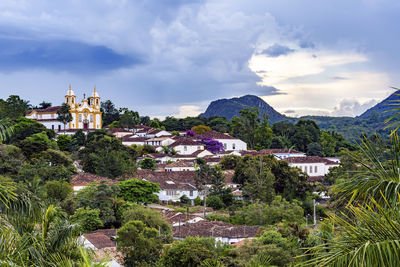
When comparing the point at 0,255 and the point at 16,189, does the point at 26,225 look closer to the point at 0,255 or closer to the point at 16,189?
the point at 16,189

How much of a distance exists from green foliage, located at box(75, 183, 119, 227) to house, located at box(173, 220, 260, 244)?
15.8 feet

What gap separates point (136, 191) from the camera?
35344mm

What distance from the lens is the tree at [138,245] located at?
21.2 meters

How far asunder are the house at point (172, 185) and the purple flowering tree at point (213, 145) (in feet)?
71.7

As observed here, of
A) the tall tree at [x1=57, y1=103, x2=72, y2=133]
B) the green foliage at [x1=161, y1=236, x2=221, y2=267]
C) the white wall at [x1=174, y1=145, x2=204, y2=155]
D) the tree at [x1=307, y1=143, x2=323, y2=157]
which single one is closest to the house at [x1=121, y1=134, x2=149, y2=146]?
the white wall at [x1=174, y1=145, x2=204, y2=155]

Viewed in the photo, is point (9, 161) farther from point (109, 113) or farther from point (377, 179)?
point (109, 113)

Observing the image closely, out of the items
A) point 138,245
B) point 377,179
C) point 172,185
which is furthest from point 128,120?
point 377,179

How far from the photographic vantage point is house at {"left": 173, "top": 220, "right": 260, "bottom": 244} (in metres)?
26.3

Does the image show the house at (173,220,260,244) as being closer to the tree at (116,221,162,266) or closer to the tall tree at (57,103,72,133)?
the tree at (116,221,162,266)

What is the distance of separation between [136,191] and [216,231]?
10045 mm

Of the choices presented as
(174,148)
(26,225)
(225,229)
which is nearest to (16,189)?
(26,225)

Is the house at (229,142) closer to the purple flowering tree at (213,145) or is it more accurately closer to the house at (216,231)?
the purple flowering tree at (213,145)

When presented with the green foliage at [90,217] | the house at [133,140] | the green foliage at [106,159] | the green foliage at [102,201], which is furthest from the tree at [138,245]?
the house at [133,140]

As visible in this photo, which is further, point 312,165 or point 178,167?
point 312,165
